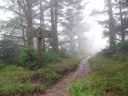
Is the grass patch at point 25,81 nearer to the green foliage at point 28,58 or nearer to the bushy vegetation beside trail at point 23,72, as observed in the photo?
the bushy vegetation beside trail at point 23,72

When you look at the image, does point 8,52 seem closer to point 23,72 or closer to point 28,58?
point 28,58

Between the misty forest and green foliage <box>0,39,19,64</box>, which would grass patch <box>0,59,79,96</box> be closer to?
the misty forest

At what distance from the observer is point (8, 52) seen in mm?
14031

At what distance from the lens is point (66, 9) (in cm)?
2373

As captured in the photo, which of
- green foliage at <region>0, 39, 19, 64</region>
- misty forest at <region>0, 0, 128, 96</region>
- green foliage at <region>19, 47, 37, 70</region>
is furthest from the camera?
green foliage at <region>0, 39, 19, 64</region>

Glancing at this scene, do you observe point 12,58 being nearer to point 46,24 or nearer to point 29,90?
point 29,90

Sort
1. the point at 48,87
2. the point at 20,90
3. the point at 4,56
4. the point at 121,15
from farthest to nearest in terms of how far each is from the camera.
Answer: the point at 121,15, the point at 4,56, the point at 48,87, the point at 20,90

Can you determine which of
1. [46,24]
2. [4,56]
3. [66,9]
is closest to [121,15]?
[66,9]

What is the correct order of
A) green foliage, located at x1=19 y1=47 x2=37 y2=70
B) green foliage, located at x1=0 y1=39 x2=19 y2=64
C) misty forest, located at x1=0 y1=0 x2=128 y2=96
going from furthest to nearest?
green foliage, located at x1=0 y1=39 x2=19 y2=64
green foliage, located at x1=19 y1=47 x2=37 y2=70
misty forest, located at x1=0 y1=0 x2=128 y2=96

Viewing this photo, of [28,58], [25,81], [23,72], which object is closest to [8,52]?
[28,58]

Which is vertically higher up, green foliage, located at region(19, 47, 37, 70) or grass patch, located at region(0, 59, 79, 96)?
green foliage, located at region(19, 47, 37, 70)

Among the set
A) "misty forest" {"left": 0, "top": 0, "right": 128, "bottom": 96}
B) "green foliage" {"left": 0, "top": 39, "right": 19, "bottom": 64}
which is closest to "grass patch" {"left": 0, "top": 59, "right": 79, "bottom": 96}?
"misty forest" {"left": 0, "top": 0, "right": 128, "bottom": 96}

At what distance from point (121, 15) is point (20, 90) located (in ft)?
59.8

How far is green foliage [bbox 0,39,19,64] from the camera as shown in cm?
1382
